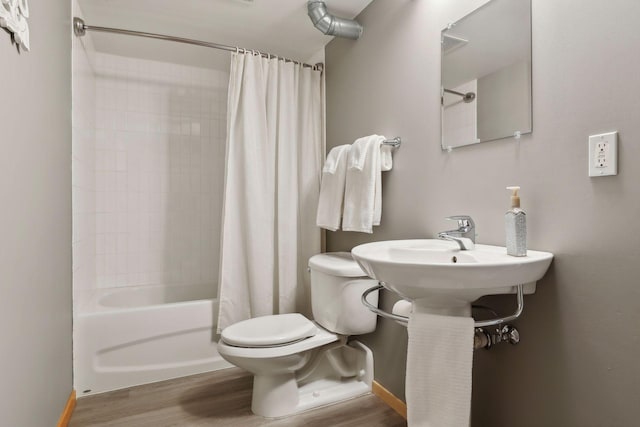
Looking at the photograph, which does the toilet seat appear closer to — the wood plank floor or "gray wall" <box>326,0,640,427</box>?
the wood plank floor

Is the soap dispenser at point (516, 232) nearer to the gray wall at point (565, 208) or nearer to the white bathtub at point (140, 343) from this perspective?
the gray wall at point (565, 208)

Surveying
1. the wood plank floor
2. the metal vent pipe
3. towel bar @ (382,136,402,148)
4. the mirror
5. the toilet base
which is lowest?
the wood plank floor

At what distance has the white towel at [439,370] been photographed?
103 cm

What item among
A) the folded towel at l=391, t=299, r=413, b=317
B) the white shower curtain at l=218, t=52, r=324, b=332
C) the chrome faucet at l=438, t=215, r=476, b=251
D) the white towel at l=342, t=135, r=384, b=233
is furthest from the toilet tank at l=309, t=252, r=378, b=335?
the chrome faucet at l=438, t=215, r=476, b=251

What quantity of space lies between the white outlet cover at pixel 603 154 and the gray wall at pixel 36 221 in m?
1.66

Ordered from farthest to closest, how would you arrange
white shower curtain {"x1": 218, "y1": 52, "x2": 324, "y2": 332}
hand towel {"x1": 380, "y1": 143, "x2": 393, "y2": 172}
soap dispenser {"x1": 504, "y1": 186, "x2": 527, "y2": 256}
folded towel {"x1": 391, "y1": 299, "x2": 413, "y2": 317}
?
white shower curtain {"x1": 218, "y1": 52, "x2": 324, "y2": 332} → hand towel {"x1": 380, "y1": 143, "x2": 393, "y2": 172} → folded towel {"x1": 391, "y1": 299, "x2": 413, "y2": 317} → soap dispenser {"x1": 504, "y1": 186, "x2": 527, "y2": 256}

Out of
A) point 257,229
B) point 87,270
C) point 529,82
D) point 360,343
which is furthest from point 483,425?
point 87,270

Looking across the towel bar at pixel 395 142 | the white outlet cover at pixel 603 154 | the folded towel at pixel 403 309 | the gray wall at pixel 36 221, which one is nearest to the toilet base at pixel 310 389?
the folded towel at pixel 403 309

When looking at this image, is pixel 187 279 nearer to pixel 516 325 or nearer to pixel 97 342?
pixel 97 342

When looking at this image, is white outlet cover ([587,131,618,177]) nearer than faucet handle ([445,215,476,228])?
Yes

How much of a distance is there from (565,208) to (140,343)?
2159 millimetres

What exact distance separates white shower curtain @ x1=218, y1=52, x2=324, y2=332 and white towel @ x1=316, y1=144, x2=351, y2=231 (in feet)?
1.06

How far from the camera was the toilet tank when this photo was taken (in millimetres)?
1745

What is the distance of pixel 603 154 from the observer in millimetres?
964
